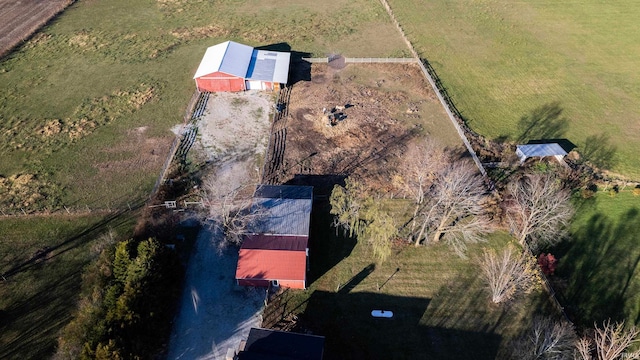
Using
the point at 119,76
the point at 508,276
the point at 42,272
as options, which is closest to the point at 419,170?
the point at 508,276

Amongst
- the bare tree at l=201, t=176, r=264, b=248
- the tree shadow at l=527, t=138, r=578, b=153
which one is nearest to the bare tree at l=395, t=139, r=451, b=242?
the tree shadow at l=527, t=138, r=578, b=153

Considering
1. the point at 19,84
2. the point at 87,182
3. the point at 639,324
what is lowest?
the point at 639,324

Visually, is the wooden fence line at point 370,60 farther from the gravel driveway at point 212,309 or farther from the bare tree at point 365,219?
the gravel driveway at point 212,309

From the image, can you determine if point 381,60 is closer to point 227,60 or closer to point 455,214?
point 227,60

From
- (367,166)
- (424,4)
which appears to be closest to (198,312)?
(367,166)

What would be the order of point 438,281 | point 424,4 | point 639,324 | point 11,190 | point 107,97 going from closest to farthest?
point 639,324 < point 438,281 < point 11,190 < point 107,97 < point 424,4

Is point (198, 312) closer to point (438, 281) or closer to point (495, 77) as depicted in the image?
point (438, 281)
